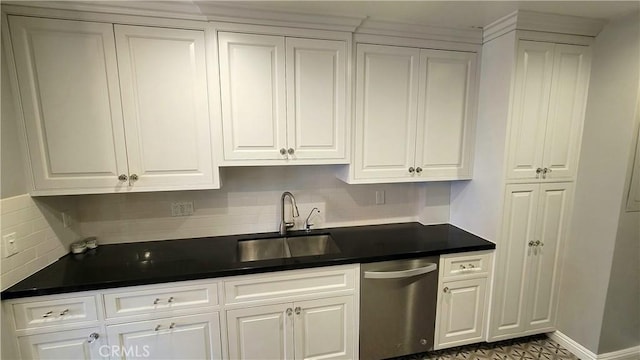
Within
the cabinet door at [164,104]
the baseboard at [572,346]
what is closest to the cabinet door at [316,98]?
the cabinet door at [164,104]

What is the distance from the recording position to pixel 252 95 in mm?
1722

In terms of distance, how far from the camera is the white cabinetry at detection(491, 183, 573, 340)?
1.95m

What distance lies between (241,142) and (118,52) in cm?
79

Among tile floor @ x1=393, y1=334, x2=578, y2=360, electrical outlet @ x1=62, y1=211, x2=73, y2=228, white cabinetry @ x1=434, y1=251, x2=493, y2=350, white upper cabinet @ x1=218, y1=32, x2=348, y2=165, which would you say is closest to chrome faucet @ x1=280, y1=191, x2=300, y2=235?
white upper cabinet @ x1=218, y1=32, x2=348, y2=165

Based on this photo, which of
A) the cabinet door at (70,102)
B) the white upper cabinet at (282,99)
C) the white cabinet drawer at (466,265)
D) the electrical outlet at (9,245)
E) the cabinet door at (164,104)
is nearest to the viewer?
the electrical outlet at (9,245)

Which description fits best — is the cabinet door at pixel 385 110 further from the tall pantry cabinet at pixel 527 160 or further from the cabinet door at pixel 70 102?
the cabinet door at pixel 70 102

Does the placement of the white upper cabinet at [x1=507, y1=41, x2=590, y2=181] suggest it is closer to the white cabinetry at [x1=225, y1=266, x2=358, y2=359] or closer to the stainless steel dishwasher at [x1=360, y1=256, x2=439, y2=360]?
the stainless steel dishwasher at [x1=360, y1=256, x2=439, y2=360]

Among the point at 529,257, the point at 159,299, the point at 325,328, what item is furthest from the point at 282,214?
the point at 529,257

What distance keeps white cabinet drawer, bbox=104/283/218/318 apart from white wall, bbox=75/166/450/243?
585 mm

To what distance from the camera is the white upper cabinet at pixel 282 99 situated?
1687 millimetres

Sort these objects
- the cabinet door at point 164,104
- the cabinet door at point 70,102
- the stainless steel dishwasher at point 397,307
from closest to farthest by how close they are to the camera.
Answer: the cabinet door at point 70,102, the cabinet door at point 164,104, the stainless steel dishwasher at point 397,307

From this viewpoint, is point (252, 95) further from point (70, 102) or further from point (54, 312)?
point (54, 312)

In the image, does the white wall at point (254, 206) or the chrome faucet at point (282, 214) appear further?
the chrome faucet at point (282, 214)

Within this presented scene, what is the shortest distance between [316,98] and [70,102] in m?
1.34
